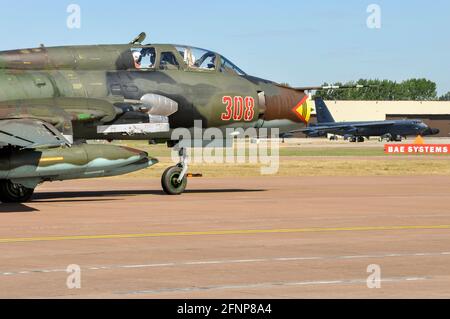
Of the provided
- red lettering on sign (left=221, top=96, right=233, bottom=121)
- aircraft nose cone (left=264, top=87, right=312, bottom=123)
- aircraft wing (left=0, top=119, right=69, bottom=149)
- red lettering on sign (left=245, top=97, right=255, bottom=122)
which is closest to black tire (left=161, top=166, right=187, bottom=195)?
red lettering on sign (left=221, top=96, right=233, bottom=121)

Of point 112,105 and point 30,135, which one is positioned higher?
point 112,105

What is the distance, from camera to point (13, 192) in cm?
2420

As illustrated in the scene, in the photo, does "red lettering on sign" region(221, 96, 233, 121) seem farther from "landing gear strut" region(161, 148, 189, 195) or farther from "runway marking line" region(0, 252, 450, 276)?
"runway marking line" region(0, 252, 450, 276)

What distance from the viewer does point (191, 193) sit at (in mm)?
27656

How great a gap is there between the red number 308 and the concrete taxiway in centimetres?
215

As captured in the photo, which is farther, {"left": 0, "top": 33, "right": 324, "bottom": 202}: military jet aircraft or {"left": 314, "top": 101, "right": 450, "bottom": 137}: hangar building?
{"left": 314, "top": 101, "right": 450, "bottom": 137}: hangar building

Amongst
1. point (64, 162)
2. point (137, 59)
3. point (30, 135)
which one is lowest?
point (64, 162)

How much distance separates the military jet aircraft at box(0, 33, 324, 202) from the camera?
22.1 meters

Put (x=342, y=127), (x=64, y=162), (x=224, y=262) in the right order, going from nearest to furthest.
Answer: (x=224, y=262), (x=64, y=162), (x=342, y=127)

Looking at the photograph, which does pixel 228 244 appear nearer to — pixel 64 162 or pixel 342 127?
pixel 64 162

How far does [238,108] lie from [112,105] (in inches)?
143

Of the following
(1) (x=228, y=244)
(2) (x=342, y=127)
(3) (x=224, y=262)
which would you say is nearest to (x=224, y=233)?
(1) (x=228, y=244)
